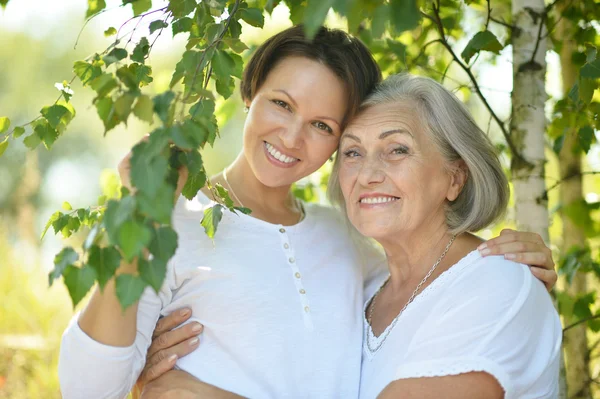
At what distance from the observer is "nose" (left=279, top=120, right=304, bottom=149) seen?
2.20 meters

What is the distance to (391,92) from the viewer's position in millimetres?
2289

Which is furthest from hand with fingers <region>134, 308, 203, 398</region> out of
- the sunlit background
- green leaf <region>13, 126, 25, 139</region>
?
the sunlit background

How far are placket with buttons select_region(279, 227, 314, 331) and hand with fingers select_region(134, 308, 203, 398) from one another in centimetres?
33

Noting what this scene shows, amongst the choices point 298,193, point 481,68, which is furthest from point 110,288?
point 481,68

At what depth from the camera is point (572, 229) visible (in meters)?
3.35

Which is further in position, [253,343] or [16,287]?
[16,287]

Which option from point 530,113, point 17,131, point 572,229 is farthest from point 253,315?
point 572,229

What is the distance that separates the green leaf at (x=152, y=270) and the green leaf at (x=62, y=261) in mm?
132

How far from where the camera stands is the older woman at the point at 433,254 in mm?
1829

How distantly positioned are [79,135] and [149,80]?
17.2 metres

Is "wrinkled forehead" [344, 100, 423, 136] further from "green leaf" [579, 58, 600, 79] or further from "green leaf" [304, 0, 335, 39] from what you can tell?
"green leaf" [304, 0, 335, 39]

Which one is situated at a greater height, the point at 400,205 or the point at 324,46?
the point at 324,46

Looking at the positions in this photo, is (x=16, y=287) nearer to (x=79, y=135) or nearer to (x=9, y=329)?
(x=9, y=329)

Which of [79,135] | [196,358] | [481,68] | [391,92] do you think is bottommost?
[196,358]
